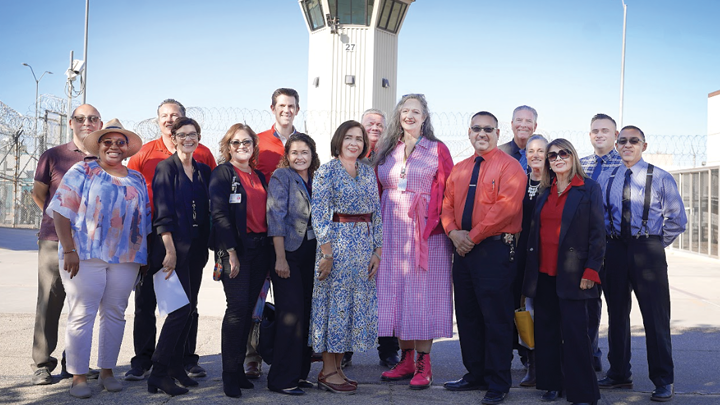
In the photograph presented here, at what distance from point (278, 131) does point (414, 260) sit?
1.76 metres

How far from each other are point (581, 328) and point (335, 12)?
14.0 meters

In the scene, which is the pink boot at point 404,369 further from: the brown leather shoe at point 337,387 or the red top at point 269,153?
the red top at point 269,153

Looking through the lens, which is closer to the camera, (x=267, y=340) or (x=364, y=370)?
(x=267, y=340)

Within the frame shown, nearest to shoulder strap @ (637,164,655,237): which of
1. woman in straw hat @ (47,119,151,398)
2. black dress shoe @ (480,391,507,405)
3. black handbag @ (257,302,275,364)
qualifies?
black dress shoe @ (480,391,507,405)

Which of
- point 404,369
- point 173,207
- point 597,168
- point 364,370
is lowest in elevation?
point 364,370

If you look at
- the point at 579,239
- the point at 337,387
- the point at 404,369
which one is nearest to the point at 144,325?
the point at 337,387

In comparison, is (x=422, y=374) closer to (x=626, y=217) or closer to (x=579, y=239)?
(x=579, y=239)

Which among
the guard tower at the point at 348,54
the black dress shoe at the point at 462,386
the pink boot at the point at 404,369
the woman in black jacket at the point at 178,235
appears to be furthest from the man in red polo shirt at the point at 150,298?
the guard tower at the point at 348,54

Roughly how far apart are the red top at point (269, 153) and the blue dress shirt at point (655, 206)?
2.79 meters

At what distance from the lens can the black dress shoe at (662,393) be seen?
4547 mm

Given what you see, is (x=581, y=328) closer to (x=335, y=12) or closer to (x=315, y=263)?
(x=315, y=263)

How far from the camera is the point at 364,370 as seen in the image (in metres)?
5.54

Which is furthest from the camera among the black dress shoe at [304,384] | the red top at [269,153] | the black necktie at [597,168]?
the red top at [269,153]

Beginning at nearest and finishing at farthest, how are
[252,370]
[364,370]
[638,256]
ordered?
[638,256] < [252,370] < [364,370]
